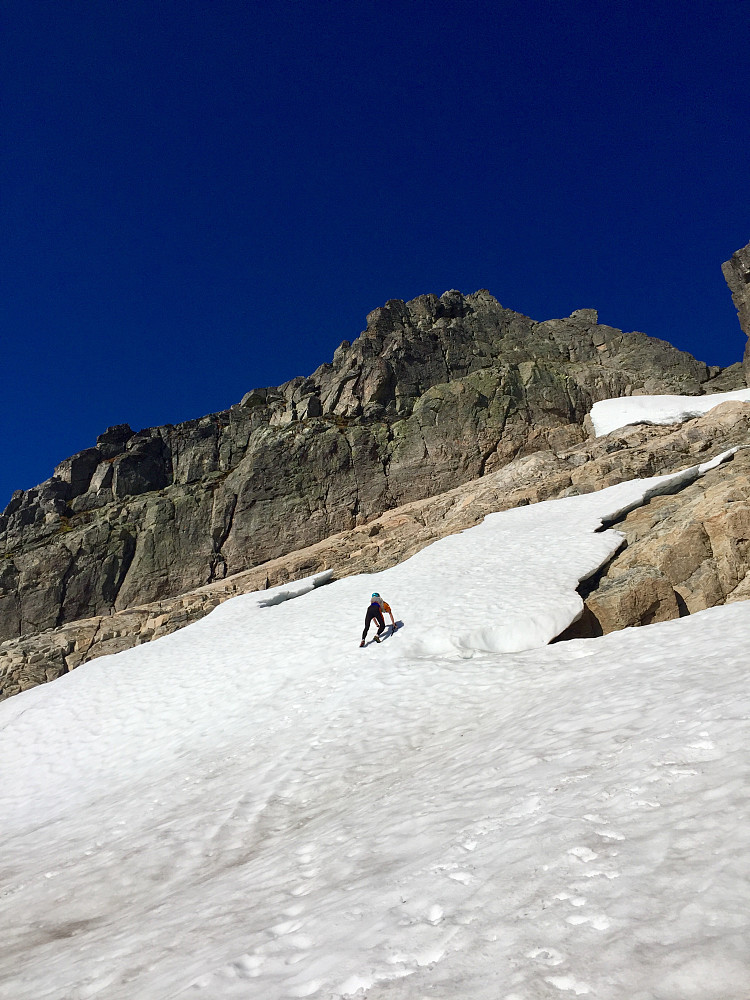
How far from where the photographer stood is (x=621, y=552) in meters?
16.9

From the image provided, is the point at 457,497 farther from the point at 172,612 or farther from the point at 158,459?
the point at 158,459

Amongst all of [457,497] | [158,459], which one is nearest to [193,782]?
[457,497]

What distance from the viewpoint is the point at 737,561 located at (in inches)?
534

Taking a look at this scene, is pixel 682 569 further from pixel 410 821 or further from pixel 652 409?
pixel 652 409

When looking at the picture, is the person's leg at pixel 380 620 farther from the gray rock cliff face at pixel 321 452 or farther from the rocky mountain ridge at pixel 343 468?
the gray rock cliff face at pixel 321 452

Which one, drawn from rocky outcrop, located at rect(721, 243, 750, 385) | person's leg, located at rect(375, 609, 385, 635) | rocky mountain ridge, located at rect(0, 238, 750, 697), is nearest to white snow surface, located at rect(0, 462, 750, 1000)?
person's leg, located at rect(375, 609, 385, 635)

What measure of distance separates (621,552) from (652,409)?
29.9 m

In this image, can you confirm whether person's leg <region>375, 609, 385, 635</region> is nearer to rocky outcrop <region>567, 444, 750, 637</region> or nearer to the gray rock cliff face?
rocky outcrop <region>567, 444, 750, 637</region>

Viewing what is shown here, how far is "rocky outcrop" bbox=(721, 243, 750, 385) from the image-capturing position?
146ft

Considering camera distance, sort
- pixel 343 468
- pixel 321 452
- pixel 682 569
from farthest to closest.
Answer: pixel 321 452
pixel 343 468
pixel 682 569

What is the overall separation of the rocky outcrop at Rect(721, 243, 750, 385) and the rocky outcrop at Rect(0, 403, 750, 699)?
15618 millimetres

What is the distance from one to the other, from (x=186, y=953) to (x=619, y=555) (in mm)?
15202

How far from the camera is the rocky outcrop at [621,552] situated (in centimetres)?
1346

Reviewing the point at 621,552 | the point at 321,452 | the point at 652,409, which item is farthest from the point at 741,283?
the point at 621,552
